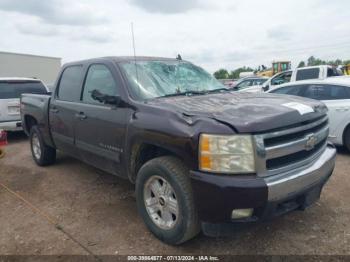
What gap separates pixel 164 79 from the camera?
393 centimetres

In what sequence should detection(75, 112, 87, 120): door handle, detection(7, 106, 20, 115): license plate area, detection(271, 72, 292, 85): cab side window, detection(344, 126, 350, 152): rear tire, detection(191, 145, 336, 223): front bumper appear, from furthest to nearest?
detection(271, 72, 292, 85): cab side window
detection(7, 106, 20, 115): license plate area
detection(344, 126, 350, 152): rear tire
detection(75, 112, 87, 120): door handle
detection(191, 145, 336, 223): front bumper

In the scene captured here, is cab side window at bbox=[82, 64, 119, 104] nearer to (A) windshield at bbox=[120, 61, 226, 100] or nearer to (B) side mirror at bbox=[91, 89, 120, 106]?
(B) side mirror at bbox=[91, 89, 120, 106]

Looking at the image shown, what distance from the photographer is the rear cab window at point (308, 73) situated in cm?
1270

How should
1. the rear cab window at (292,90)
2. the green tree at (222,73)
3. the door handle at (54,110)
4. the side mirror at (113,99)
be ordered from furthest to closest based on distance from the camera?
the green tree at (222,73)
the rear cab window at (292,90)
the door handle at (54,110)
the side mirror at (113,99)

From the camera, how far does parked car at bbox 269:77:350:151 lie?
623 cm

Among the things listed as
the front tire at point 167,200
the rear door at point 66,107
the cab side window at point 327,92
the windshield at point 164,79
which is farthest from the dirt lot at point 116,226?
the cab side window at point 327,92

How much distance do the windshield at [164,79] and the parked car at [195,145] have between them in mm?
14

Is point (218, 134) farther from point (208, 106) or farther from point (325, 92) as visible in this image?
point (325, 92)

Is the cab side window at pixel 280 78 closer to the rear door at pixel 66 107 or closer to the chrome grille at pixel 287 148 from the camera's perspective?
the rear door at pixel 66 107

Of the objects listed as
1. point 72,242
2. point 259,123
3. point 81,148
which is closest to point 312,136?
point 259,123

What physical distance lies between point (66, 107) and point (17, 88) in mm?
4900

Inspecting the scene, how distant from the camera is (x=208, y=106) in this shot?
3119mm

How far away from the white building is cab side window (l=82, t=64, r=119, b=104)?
826 inches

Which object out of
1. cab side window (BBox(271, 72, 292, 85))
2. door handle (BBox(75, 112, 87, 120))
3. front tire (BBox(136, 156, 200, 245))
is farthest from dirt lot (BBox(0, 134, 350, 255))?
cab side window (BBox(271, 72, 292, 85))
